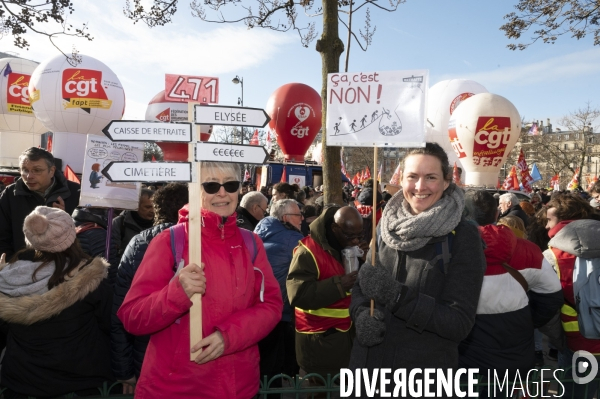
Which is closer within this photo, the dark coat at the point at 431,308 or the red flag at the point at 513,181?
the dark coat at the point at 431,308

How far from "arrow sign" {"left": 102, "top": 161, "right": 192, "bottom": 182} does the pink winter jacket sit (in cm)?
22

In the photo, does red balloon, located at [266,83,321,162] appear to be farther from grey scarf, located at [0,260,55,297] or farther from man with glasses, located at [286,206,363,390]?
grey scarf, located at [0,260,55,297]

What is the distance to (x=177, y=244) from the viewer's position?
7.07 feet

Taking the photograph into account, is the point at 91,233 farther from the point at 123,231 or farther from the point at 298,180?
the point at 298,180

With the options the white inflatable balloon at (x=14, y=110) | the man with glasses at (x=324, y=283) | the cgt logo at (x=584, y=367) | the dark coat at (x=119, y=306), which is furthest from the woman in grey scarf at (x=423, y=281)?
the white inflatable balloon at (x=14, y=110)

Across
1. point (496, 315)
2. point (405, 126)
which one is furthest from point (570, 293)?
point (405, 126)

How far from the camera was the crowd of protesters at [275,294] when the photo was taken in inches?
79.5

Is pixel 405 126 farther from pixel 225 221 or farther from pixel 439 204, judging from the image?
pixel 225 221

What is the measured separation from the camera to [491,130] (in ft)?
57.6

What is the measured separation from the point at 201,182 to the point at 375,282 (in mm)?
1004

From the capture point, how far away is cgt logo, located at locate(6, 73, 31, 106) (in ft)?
68.7

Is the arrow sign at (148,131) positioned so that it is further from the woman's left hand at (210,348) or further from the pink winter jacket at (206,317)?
the woman's left hand at (210,348)

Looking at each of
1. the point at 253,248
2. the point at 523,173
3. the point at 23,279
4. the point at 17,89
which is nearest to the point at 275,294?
the point at 253,248

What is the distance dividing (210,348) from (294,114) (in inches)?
712
